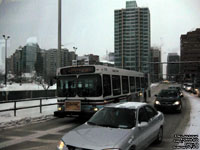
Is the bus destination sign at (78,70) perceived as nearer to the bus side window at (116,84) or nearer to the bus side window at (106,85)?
the bus side window at (106,85)

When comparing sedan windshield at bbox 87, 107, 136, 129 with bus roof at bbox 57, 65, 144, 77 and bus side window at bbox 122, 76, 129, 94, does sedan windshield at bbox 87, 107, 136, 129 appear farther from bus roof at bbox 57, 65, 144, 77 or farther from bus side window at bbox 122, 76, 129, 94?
bus side window at bbox 122, 76, 129, 94

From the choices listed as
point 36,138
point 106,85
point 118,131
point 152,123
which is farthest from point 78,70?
point 118,131

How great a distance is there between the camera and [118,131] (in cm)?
509

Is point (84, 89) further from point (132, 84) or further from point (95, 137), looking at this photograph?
point (95, 137)

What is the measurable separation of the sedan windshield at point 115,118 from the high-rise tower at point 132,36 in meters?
68.1

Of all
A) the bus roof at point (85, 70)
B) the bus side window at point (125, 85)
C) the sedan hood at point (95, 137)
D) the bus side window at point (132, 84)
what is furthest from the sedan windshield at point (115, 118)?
the bus side window at point (132, 84)

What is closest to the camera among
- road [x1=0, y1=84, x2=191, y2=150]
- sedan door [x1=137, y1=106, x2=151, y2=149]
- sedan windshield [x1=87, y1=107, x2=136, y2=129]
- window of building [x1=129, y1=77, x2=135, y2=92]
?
sedan door [x1=137, y1=106, x2=151, y2=149]

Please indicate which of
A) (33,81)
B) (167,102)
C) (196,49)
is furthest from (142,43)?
(167,102)

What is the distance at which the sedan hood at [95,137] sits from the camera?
174 inches

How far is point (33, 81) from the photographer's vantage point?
48719 mm

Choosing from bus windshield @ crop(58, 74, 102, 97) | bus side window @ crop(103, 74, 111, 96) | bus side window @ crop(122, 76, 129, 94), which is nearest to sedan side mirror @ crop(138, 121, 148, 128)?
bus windshield @ crop(58, 74, 102, 97)

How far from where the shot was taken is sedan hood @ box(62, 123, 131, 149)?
14.5 ft

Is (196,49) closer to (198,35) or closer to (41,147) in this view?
(198,35)

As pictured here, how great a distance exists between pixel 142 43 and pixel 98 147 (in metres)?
75.5
